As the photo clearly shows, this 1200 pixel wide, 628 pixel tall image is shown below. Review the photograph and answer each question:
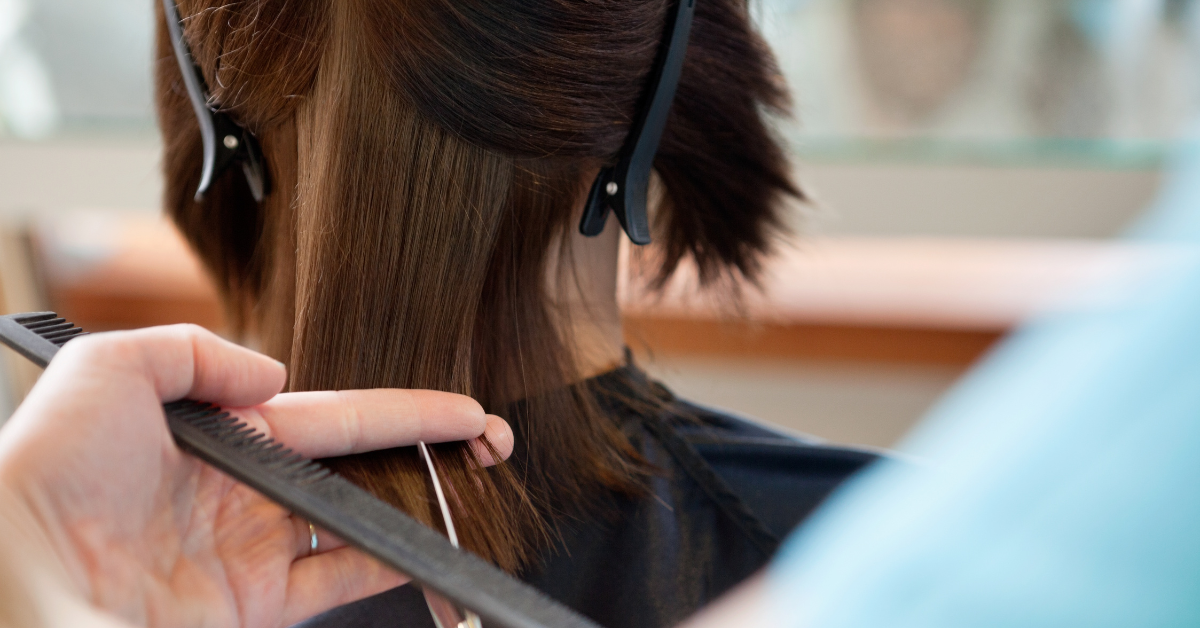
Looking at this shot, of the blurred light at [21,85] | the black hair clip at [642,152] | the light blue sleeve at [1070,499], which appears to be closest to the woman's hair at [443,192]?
the black hair clip at [642,152]

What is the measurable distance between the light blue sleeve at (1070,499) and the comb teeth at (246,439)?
0.22m

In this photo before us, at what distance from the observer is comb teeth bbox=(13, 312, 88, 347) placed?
0.34 metres

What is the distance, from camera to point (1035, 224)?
2.86 ft

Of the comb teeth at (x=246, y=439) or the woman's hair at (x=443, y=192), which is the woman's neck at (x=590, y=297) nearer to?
the woman's hair at (x=443, y=192)

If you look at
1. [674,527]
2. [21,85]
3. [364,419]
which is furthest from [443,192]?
[21,85]

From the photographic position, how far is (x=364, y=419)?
0.38 metres

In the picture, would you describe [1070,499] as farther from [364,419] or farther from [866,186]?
[866,186]

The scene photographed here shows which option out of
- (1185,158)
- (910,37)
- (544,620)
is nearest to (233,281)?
(544,620)

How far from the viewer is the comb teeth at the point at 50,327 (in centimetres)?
34

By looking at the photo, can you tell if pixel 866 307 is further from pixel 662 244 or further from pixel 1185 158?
pixel 662 244

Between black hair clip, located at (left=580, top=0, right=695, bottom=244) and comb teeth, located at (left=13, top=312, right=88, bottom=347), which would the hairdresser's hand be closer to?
comb teeth, located at (left=13, top=312, right=88, bottom=347)

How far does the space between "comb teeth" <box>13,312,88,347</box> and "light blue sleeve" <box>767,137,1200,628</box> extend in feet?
1.10

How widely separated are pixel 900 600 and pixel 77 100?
1.16 metres

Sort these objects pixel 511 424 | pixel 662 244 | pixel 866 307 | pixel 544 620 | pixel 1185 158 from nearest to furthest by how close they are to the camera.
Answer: pixel 544 620, pixel 511 424, pixel 662 244, pixel 1185 158, pixel 866 307
